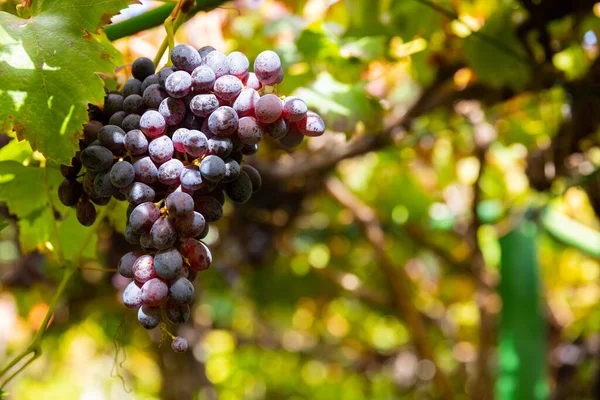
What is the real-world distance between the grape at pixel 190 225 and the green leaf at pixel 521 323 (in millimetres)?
921

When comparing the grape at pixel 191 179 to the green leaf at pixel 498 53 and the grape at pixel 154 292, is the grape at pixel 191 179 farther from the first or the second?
the green leaf at pixel 498 53

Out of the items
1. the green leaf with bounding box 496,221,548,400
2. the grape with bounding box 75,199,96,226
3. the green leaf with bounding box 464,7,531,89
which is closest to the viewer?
the grape with bounding box 75,199,96,226

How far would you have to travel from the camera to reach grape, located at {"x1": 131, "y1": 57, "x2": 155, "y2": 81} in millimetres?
596

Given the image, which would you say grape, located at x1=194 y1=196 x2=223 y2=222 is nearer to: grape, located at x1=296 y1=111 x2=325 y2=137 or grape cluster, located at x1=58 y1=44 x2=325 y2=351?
grape cluster, located at x1=58 y1=44 x2=325 y2=351

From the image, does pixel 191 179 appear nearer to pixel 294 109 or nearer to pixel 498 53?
pixel 294 109

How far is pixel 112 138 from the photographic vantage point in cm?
55

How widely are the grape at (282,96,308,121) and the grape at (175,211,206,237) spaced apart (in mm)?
120

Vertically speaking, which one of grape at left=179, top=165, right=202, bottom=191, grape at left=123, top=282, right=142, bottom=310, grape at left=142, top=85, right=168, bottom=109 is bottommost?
grape at left=123, top=282, right=142, bottom=310

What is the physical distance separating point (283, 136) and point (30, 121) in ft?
0.79

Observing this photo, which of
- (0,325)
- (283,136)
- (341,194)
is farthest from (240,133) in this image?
(0,325)

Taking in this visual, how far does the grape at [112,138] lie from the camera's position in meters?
0.55

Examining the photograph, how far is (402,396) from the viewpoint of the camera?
2484mm

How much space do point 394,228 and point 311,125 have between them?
145 cm

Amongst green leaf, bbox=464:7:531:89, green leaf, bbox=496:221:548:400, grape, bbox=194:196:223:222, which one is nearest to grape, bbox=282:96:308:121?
grape, bbox=194:196:223:222
